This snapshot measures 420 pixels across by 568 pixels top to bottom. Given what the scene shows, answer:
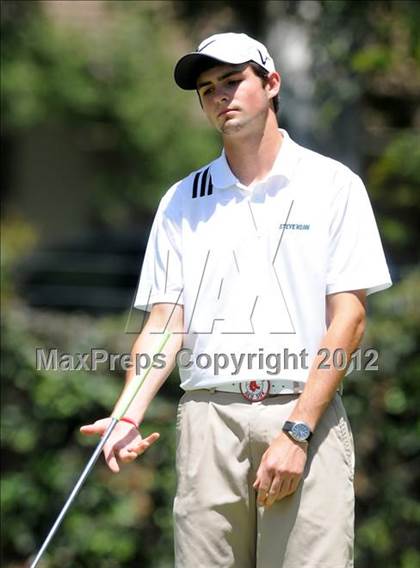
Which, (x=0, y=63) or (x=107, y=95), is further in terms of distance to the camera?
(x=107, y=95)

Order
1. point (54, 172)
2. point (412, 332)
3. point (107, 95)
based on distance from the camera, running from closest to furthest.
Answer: point (412, 332)
point (107, 95)
point (54, 172)

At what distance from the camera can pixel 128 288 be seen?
1240cm

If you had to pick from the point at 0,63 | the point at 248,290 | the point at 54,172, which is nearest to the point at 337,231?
Answer: the point at 248,290

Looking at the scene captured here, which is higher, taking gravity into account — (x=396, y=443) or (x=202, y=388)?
(x=396, y=443)

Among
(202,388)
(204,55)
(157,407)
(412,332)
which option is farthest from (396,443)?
(204,55)

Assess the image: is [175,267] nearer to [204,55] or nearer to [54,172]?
[204,55]

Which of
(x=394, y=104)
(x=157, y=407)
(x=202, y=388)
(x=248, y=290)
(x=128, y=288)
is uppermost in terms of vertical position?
(x=394, y=104)

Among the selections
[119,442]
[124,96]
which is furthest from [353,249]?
[124,96]

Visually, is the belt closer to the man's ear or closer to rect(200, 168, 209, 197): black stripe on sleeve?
rect(200, 168, 209, 197): black stripe on sleeve

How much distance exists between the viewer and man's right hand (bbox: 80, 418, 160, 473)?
361cm

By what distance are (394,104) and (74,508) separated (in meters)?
5.46

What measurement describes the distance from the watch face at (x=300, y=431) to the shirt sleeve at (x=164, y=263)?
62cm

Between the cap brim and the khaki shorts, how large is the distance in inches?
40.5

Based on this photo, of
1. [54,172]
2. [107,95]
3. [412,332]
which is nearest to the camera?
Answer: [412,332]
